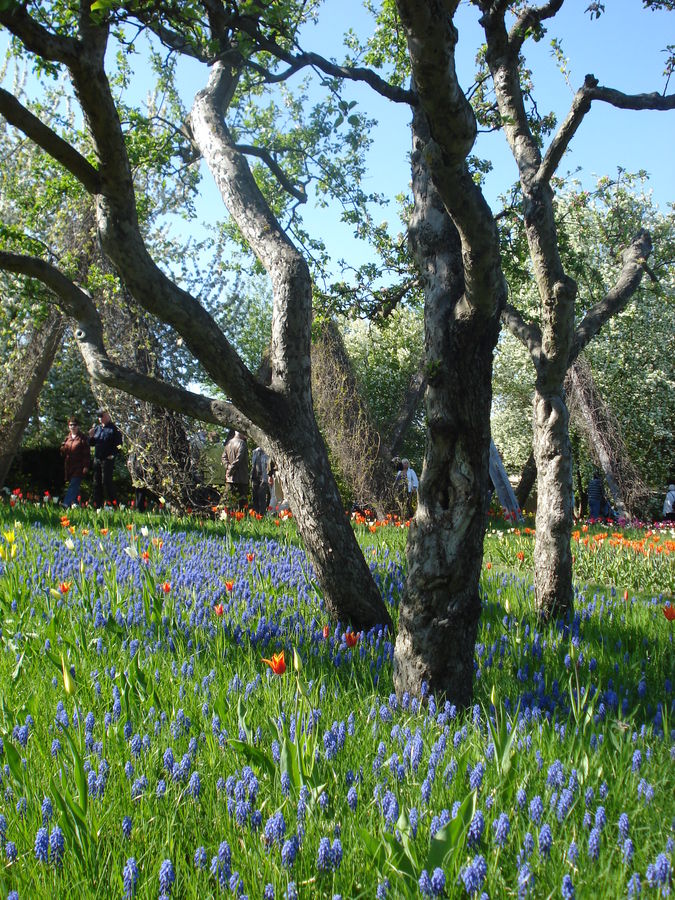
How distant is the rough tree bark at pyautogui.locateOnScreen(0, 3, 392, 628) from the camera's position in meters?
4.35

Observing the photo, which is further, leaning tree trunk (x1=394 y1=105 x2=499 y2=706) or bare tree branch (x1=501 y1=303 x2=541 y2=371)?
bare tree branch (x1=501 y1=303 x2=541 y2=371)

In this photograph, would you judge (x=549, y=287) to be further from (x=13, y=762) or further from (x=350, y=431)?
(x=350, y=431)

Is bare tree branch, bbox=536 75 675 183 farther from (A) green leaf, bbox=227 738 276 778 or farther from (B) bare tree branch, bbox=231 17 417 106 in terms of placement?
(A) green leaf, bbox=227 738 276 778

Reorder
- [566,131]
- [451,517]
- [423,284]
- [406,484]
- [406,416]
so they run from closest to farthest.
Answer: [451,517], [423,284], [566,131], [406,484], [406,416]

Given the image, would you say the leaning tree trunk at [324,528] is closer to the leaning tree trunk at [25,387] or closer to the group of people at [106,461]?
the group of people at [106,461]

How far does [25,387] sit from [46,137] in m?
11.7

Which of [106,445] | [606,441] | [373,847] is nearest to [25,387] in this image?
[106,445]

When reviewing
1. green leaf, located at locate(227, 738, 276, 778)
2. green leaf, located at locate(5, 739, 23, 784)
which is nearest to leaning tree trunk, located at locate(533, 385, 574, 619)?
green leaf, located at locate(227, 738, 276, 778)

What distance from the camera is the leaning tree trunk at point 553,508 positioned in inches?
222

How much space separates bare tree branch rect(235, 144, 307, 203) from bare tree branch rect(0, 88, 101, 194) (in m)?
3.27

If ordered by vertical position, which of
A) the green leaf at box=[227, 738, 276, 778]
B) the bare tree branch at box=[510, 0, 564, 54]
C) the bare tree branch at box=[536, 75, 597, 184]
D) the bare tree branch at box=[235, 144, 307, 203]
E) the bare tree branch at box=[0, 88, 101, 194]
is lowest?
the green leaf at box=[227, 738, 276, 778]

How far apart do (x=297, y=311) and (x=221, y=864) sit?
4.17 meters

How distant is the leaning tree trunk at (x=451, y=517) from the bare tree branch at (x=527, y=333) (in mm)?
2733

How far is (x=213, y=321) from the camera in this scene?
16.1 ft
